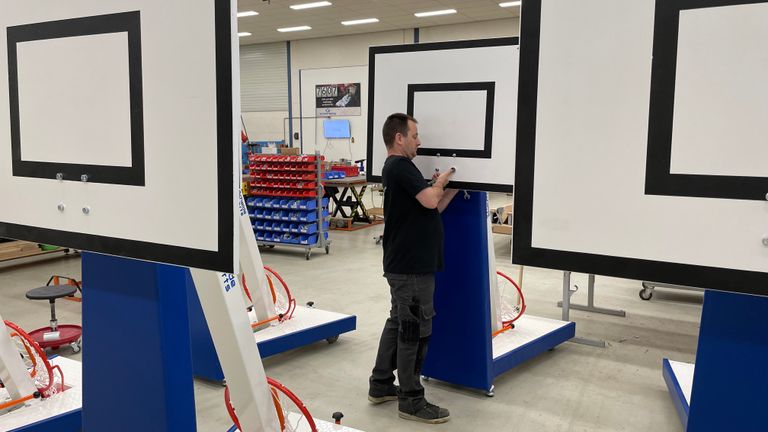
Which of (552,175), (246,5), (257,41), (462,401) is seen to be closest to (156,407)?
(552,175)

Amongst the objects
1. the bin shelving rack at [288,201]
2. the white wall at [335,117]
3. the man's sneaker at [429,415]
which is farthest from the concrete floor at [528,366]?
the white wall at [335,117]

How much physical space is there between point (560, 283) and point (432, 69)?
163 inches

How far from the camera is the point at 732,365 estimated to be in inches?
51.6

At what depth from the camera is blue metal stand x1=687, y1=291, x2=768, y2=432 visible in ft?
4.16

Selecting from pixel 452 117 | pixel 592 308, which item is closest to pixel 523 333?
pixel 592 308

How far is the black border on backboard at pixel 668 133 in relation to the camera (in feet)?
3.73

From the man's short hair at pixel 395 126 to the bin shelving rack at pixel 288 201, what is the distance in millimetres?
4692

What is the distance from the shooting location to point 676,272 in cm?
120

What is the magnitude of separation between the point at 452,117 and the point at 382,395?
182 cm

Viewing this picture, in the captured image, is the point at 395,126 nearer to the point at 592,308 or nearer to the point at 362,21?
the point at 592,308

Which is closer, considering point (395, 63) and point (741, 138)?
point (741, 138)

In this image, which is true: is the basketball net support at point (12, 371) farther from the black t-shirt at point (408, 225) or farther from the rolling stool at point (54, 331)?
the black t-shirt at point (408, 225)

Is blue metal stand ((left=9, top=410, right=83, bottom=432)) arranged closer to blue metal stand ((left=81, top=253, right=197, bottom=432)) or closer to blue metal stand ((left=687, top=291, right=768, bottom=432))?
blue metal stand ((left=81, top=253, right=197, bottom=432))

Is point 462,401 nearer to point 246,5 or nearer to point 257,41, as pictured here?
point 246,5
